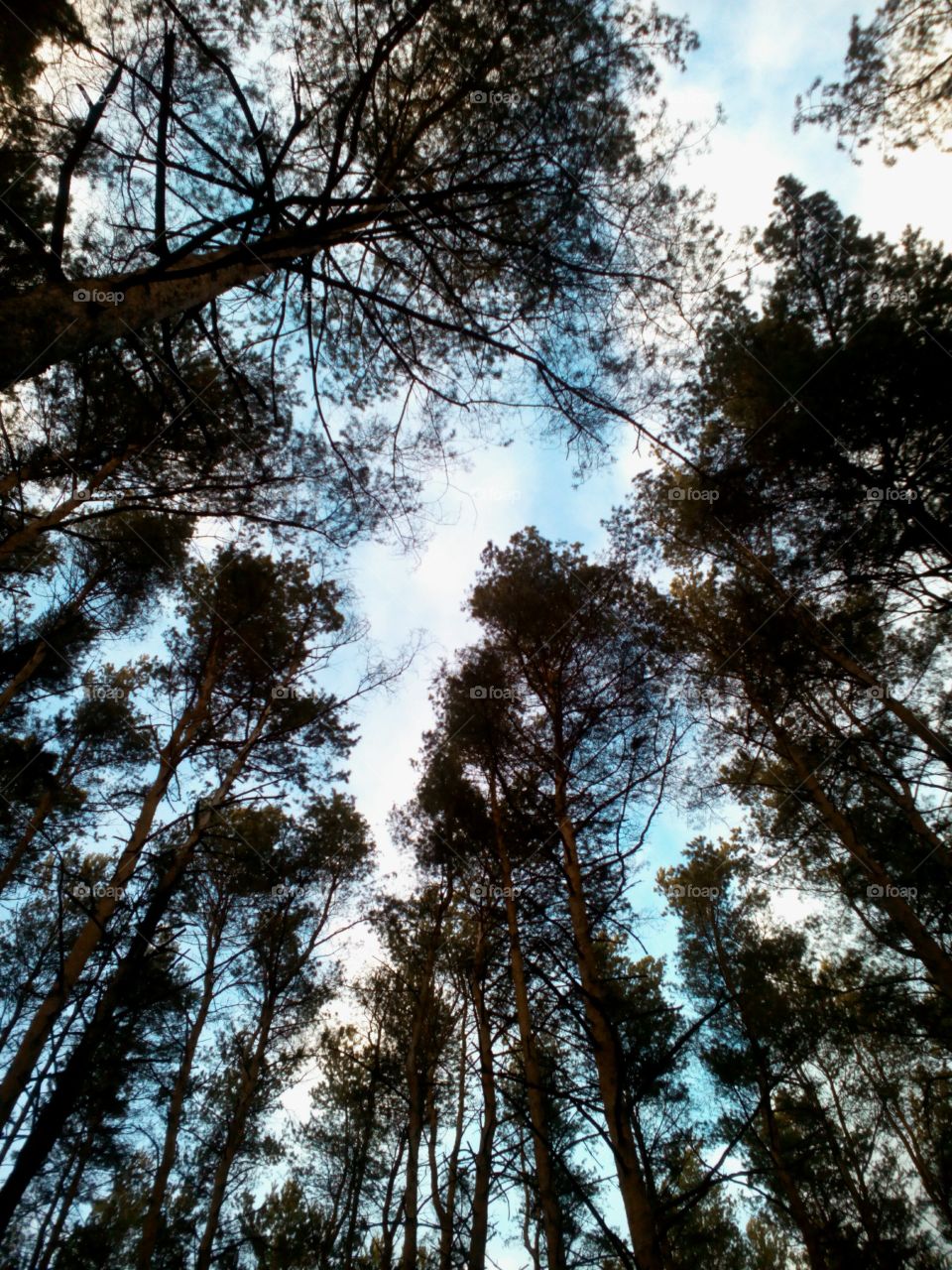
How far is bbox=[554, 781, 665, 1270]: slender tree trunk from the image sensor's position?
3504mm

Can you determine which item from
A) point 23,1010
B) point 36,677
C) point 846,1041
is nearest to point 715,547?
point 846,1041

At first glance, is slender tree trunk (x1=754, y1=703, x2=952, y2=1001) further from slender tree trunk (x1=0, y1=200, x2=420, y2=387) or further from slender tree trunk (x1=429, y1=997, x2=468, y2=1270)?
slender tree trunk (x1=0, y1=200, x2=420, y2=387)

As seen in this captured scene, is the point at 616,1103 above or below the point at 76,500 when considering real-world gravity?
below
